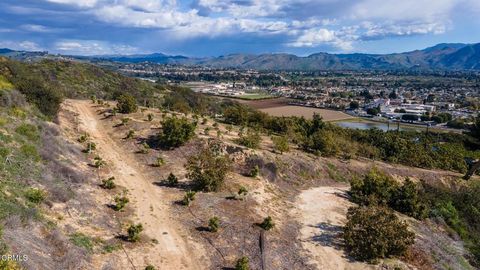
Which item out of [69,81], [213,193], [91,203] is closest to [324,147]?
[213,193]

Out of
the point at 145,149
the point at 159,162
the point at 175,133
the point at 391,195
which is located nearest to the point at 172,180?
the point at 159,162

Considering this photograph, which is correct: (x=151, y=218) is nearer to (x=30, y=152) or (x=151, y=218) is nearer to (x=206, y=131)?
(x=30, y=152)

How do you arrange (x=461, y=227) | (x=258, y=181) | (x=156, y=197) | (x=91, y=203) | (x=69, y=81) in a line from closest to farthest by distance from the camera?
(x=91, y=203) → (x=156, y=197) → (x=258, y=181) → (x=461, y=227) → (x=69, y=81)

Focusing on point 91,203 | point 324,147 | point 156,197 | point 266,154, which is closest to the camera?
point 91,203

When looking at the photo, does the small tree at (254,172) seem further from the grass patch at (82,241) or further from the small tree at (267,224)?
the grass patch at (82,241)

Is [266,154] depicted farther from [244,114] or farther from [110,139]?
[244,114]

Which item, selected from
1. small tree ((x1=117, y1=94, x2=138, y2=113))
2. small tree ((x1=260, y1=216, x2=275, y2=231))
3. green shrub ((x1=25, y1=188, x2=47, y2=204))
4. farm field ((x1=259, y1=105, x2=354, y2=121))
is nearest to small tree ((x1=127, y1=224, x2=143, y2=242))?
green shrub ((x1=25, y1=188, x2=47, y2=204))
